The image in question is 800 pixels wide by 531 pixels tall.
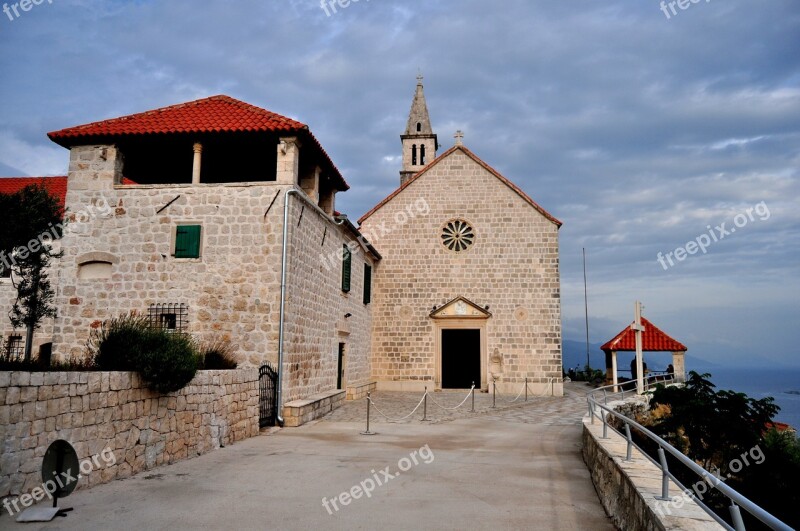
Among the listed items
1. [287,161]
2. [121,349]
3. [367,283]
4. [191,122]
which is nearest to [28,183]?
[191,122]

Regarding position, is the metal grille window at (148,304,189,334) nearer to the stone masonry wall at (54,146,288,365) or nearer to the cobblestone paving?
the stone masonry wall at (54,146,288,365)

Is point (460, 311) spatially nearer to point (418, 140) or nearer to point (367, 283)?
point (367, 283)

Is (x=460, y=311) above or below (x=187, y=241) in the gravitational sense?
below

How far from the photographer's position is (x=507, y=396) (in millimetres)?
21359

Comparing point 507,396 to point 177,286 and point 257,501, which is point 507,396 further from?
point 257,501

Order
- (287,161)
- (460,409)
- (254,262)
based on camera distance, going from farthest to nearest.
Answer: (460,409) < (287,161) < (254,262)

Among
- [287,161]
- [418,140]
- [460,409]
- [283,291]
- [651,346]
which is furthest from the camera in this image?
[418,140]

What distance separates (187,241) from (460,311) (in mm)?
12460

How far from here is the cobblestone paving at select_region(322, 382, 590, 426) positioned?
47.6 feet

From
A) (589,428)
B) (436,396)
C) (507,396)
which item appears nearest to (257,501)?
(589,428)

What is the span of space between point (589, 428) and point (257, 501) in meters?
5.61

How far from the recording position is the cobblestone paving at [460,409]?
14.5m

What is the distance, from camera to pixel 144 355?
7.51 m

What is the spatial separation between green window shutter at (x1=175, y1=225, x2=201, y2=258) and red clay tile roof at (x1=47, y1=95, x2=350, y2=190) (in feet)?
7.89
